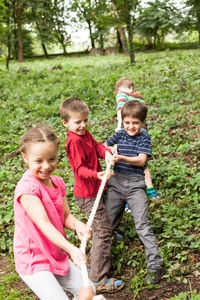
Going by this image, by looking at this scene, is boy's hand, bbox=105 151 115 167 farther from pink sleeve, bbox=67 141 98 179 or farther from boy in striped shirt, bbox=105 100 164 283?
pink sleeve, bbox=67 141 98 179

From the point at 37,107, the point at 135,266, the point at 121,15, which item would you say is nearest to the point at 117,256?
the point at 135,266

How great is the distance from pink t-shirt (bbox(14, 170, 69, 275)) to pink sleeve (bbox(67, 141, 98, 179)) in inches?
32.1

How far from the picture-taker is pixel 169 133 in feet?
19.9

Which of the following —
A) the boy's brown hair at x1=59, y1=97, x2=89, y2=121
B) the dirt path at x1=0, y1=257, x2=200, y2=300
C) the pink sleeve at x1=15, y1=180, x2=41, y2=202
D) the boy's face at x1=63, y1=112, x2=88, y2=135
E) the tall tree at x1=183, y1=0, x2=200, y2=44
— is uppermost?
the tall tree at x1=183, y1=0, x2=200, y2=44

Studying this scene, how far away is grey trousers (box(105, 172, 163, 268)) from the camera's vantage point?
10.0ft

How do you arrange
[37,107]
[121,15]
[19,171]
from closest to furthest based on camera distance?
[19,171] → [37,107] → [121,15]

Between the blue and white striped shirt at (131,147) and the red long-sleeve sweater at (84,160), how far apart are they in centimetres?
28

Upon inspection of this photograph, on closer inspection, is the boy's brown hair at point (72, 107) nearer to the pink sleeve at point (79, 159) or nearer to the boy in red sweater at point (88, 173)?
the boy in red sweater at point (88, 173)

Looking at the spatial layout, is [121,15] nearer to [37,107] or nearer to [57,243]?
[37,107]

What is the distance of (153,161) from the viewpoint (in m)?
5.26

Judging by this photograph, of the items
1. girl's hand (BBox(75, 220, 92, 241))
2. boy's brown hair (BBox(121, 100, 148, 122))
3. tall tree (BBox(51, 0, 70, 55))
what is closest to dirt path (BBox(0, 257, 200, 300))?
girl's hand (BBox(75, 220, 92, 241))

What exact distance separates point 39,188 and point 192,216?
232 cm

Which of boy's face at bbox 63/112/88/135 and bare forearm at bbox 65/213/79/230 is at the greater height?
boy's face at bbox 63/112/88/135

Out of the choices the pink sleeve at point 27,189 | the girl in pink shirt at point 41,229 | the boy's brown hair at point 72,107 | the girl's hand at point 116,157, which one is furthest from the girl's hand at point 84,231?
the boy's brown hair at point 72,107
